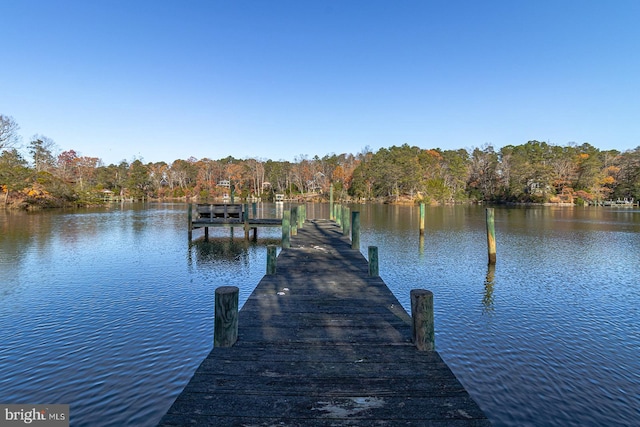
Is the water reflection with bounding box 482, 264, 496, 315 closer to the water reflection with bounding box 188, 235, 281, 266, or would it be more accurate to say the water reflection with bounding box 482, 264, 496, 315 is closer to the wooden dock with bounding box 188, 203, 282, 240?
the water reflection with bounding box 188, 235, 281, 266

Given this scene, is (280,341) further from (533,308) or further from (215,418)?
(533,308)

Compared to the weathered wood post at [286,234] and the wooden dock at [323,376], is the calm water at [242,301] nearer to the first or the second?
the weathered wood post at [286,234]

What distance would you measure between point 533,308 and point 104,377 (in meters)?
11.8

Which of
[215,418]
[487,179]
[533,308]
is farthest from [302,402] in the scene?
[487,179]

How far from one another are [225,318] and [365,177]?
89685 mm

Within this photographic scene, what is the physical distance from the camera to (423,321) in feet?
16.4

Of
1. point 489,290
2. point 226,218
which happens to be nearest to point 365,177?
point 226,218

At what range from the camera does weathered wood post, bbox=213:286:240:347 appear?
16.4ft

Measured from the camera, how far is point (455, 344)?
805cm

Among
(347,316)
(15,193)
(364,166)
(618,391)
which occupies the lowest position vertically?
(618,391)

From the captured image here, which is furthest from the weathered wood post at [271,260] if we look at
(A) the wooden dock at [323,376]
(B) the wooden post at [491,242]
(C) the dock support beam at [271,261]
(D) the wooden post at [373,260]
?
(B) the wooden post at [491,242]

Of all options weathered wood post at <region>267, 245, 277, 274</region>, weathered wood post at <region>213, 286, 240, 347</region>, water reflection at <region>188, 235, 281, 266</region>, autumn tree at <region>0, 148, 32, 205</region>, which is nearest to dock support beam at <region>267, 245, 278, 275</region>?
weathered wood post at <region>267, 245, 277, 274</region>

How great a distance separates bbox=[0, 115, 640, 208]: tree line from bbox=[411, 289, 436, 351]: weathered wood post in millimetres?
61375

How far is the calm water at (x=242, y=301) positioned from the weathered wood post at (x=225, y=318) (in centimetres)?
175
